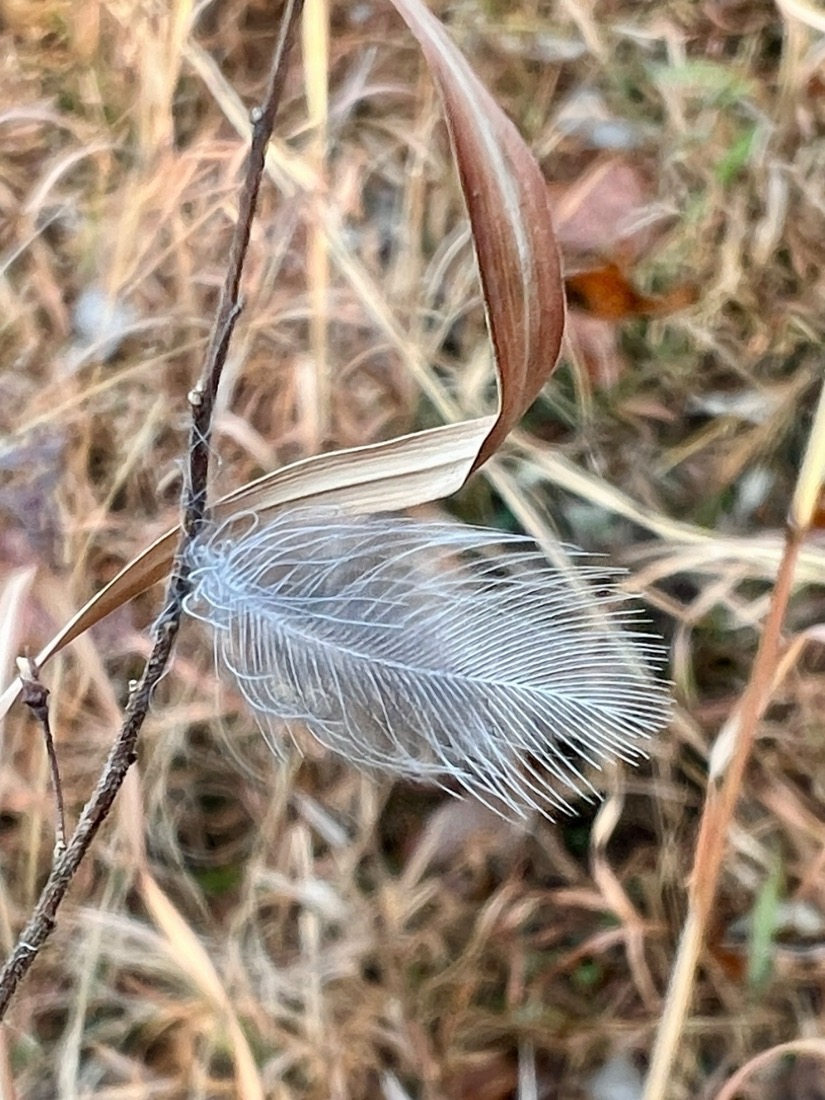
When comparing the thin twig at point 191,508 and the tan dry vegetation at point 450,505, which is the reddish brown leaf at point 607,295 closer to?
the tan dry vegetation at point 450,505

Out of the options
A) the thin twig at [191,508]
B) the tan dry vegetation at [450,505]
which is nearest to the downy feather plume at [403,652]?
the thin twig at [191,508]

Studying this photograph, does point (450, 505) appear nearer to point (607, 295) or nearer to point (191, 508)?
point (607, 295)

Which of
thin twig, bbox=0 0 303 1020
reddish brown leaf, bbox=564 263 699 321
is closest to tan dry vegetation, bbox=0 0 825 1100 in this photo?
reddish brown leaf, bbox=564 263 699 321

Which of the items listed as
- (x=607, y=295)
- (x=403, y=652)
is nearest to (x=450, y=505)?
(x=607, y=295)

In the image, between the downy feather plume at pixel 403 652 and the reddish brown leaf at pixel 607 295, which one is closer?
the downy feather plume at pixel 403 652

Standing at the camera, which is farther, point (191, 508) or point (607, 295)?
point (607, 295)

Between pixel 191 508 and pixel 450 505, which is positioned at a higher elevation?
pixel 191 508
